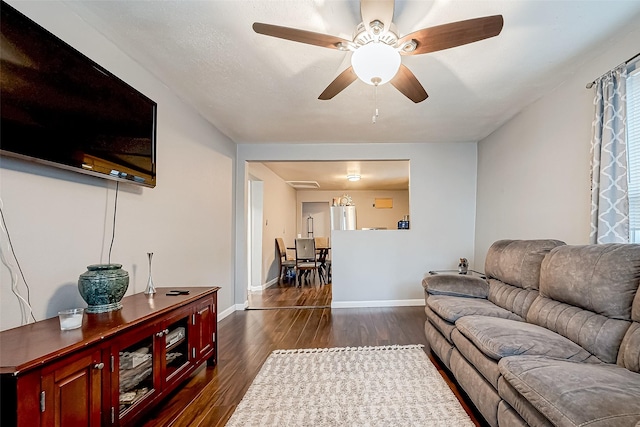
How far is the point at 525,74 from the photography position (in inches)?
103

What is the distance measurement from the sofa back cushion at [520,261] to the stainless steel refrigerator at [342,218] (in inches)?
123

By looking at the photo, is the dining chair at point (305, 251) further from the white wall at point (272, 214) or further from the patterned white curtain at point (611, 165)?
the patterned white curtain at point (611, 165)

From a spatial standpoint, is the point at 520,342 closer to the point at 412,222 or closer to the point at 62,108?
the point at 62,108

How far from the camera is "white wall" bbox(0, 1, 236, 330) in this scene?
5.26 ft

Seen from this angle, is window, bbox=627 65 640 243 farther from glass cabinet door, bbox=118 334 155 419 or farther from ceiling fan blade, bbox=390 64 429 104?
glass cabinet door, bbox=118 334 155 419

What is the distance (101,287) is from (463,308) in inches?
92.9

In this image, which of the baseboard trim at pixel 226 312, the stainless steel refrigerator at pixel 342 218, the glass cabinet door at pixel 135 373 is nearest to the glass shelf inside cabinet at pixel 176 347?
the glass cabinet door at pixel 135 373

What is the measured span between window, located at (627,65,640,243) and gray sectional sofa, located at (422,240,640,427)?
49 cm

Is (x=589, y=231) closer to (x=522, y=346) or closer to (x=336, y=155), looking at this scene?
(x=522, y=346)

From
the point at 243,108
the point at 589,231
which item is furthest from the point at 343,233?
the point at 589,231

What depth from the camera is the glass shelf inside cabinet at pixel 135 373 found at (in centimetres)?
165

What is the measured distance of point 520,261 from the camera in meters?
2.49

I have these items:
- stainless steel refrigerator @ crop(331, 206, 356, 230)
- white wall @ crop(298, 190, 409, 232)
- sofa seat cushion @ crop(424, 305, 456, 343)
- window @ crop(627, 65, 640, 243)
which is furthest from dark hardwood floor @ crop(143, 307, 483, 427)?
white wall @ crop(298, 190, 409, 232)

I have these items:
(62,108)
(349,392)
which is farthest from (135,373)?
(62,108)
